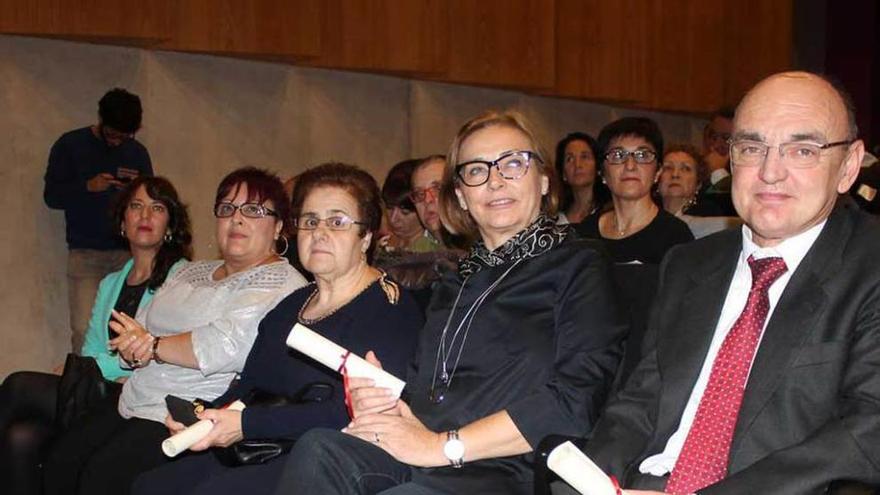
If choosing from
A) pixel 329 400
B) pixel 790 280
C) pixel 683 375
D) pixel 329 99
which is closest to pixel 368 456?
pixel 329 400

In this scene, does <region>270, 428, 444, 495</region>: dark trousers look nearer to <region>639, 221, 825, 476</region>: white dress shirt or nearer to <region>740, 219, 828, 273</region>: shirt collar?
<region>639, 221, 825, 476</region>: white dress shirt

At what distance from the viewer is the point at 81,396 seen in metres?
3.71

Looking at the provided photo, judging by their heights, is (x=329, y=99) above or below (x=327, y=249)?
above

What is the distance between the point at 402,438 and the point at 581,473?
0.65m

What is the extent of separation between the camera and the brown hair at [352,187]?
3.23 metres

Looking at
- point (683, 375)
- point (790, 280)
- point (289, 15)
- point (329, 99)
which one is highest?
point (289, 15)

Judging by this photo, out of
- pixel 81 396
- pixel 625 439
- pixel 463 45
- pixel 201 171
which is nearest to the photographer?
pixel 625 439

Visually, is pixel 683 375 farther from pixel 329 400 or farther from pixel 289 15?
→ pixel 289 15

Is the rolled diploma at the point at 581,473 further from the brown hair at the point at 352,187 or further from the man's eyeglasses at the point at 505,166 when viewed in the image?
the brown hair at the point at 352,187

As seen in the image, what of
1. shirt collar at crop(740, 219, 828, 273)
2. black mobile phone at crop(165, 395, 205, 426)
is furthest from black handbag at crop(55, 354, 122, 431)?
shirt collar at crop(740, 219, 828, 273)

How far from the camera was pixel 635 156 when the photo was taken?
4.52 m

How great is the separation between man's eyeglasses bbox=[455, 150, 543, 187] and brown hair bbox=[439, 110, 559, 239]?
1.4 inches

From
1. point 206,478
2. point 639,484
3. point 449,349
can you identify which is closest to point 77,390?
point 206,478

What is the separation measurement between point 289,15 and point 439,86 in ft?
5.60
